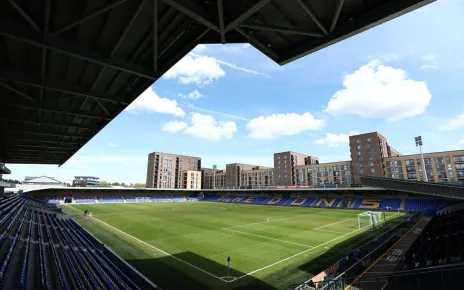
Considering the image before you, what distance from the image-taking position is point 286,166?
116m

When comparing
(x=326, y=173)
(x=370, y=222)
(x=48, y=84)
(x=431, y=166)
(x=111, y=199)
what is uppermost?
(x=431, y=166)

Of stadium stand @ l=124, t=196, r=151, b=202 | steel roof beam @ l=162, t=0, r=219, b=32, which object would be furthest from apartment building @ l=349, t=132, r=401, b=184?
steel roof beam @ l=162, t=0, r=219, b=32

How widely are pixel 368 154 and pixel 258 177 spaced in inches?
2430

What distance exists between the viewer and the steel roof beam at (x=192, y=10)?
484cm

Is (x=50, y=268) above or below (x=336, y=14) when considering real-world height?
below

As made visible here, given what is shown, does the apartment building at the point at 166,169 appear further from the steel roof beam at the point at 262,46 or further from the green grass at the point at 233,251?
the steel roof beam at the point at 262,46

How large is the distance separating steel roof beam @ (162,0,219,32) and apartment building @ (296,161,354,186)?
101349mm

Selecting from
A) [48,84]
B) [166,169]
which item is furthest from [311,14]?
[166,169]

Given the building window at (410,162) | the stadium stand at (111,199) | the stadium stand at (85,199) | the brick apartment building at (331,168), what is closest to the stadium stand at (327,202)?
the brick apartment building at (331,168)

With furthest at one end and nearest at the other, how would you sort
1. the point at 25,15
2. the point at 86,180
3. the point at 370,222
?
the point at 86,180, the point at 370,222, the point at 25,15

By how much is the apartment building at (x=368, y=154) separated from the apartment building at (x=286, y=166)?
3145 cm

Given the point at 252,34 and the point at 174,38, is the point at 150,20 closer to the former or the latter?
the point at 174,38

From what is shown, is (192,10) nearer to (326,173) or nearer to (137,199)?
(137,199)

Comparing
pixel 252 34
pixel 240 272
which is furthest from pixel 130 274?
pixel 252 34
